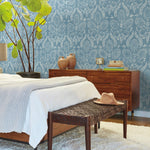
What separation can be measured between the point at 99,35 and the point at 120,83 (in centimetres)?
112

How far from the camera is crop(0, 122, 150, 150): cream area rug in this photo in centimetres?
301

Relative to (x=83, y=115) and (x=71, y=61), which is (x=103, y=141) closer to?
(x=83, y=115)

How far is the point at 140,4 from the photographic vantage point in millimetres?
4805

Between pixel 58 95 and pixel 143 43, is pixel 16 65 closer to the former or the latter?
pixel 143 43

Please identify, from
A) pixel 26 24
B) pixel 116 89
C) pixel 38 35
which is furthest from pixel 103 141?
pixel 26 24

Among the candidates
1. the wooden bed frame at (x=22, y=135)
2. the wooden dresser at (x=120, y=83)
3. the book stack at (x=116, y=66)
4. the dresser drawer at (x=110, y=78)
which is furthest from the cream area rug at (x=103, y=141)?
the book stack at (x=116, y=66)

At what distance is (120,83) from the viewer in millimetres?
4594

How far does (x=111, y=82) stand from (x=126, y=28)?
3.42ft

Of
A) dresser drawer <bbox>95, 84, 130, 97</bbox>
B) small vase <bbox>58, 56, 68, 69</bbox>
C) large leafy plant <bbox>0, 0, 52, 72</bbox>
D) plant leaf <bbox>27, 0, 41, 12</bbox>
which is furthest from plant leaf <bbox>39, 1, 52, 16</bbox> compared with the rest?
dresser drawer <bbox>95, 84, 130, 97</bbox>

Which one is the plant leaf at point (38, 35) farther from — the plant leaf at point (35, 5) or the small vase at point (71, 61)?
the small vase at point (71, 61)

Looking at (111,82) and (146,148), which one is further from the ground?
(111,82)

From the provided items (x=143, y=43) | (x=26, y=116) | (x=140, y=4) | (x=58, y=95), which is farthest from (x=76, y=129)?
(x=140, y=4)

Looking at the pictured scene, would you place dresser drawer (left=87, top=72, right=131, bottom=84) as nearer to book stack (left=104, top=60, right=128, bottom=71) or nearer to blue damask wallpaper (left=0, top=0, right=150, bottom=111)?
book stack (left=104, top=60, right=128, bottom=71)

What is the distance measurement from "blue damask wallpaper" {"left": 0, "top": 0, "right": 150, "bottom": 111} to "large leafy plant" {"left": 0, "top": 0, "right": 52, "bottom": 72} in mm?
219
